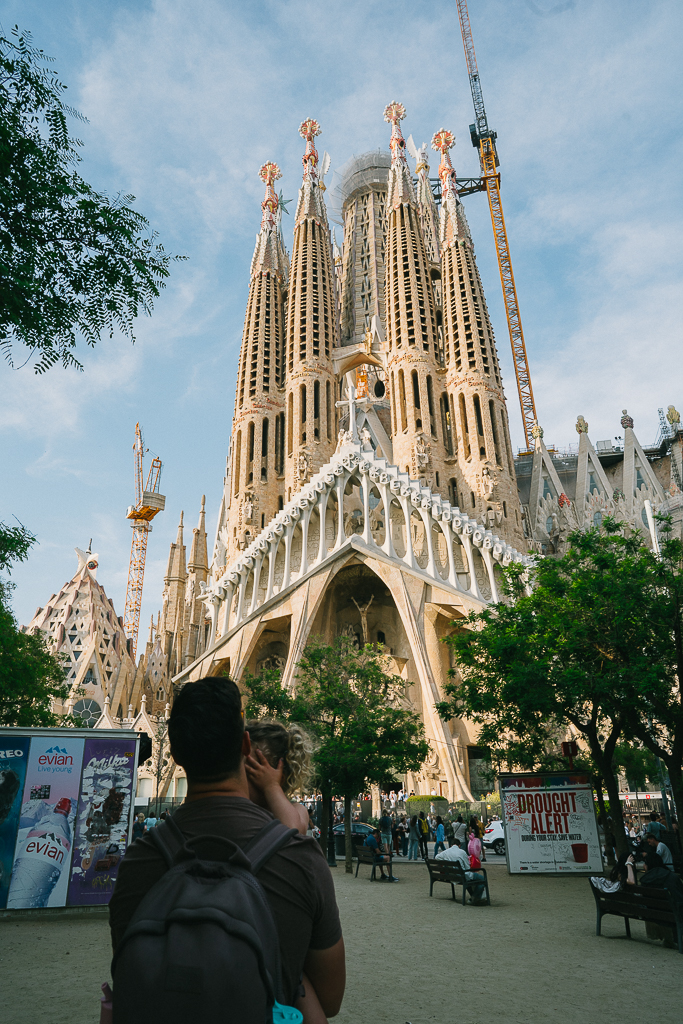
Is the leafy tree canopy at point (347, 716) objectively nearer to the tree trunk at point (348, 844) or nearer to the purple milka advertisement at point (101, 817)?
the tree trunk at point (348, 844)

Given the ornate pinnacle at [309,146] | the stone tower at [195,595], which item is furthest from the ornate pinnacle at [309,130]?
the stone tower at [195,595]

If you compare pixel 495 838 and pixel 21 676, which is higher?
pixel 21 676

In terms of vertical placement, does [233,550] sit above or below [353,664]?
above

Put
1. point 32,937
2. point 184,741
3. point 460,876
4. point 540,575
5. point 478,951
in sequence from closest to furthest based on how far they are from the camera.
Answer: point 184,741, point 478,951, point 32,937, point 460,876, point 540,575

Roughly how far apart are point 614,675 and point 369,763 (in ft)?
21.6

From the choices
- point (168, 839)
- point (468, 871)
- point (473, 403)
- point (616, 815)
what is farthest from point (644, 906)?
point (473, 403)

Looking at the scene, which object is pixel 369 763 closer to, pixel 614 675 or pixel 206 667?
pixel 614 675

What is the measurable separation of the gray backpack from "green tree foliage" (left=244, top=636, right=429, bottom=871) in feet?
42.6

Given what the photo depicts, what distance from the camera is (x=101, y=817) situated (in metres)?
8.27

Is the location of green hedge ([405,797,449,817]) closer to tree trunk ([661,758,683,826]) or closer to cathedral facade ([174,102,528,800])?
cathedral facade ([174,102,528,800])

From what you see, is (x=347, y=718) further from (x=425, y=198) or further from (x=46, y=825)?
(x=425, y=198)

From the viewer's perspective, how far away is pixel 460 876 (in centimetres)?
945

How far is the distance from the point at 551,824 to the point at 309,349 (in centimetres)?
3201

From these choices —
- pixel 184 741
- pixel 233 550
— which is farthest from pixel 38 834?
pixel 233 550
